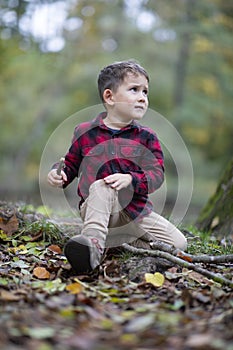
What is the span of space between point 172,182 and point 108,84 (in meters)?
12.8

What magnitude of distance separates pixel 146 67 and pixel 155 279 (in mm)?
15616

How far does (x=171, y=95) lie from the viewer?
19594 mm

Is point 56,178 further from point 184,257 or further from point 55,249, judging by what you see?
point 184,257

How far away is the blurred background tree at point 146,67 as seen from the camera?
15.2 metres

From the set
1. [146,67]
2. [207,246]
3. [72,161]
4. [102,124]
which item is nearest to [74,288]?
[72,161]

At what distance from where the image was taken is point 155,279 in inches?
95.6

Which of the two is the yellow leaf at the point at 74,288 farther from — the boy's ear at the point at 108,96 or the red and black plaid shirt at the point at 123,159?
the boy's ear at the point at 108,96

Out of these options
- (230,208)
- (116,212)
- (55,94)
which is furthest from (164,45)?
(116,212)

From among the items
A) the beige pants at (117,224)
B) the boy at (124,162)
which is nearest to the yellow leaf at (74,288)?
the beige pants at (117,224)

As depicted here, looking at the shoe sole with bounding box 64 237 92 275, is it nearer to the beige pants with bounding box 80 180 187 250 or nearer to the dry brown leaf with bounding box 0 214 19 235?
the beige pants with bounding box 80 180 187 250

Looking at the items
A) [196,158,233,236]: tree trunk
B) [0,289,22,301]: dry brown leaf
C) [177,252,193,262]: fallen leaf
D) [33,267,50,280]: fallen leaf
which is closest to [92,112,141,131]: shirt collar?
[177,252,193,262]: fallen leaf

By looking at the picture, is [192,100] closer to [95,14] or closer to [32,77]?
[95,14]

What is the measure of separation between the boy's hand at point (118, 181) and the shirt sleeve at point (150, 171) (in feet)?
0.23

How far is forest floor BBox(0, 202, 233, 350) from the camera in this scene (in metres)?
1.58
